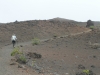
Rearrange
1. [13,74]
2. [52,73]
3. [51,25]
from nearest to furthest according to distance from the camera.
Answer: [13,74] → [52,73] → [51,25]

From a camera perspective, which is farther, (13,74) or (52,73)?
(52,73)

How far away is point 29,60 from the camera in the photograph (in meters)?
18.2

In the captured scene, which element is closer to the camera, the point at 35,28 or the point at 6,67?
the point at 6,67

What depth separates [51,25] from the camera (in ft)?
160

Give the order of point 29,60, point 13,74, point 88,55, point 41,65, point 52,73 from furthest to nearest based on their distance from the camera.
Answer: point 88,55
point 29,60
point 41,65
point 52,73
point 13,74

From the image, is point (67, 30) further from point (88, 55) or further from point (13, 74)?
point (13, 74)

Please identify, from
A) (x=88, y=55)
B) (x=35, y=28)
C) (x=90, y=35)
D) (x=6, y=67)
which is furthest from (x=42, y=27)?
(x=6, y=67)

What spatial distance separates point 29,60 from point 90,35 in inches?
673

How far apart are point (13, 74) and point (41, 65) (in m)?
3.80

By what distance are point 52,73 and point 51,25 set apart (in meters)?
34.2

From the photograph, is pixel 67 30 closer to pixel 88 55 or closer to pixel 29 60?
pixel 88 55

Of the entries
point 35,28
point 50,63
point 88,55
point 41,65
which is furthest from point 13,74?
point 35,28

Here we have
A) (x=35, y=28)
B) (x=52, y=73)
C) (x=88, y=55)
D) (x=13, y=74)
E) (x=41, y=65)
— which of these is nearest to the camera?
(x=13, y=74)

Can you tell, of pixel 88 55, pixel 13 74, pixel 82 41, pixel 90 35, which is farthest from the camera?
pixel 90 35
